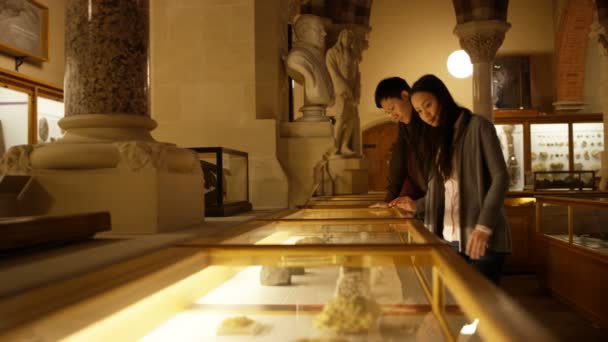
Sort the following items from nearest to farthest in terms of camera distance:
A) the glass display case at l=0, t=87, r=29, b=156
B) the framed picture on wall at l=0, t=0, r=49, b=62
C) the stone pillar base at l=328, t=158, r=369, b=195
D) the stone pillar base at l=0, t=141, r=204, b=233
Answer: the stone pillar base at l=0, t=141, r=204, b=233
the glass display case at l=0, t=87, r=29, b=156
the framed picture on wall at l=0, t=0, r=49, b=62
the stone pillar base at l=328, t=158, r=369, b=195

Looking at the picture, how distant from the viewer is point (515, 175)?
592 inches

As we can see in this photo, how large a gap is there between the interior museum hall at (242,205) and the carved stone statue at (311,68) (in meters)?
0.02

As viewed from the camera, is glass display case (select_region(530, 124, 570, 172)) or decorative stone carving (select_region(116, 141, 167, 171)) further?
glass display case (select_region(530, 124, 570, 172))

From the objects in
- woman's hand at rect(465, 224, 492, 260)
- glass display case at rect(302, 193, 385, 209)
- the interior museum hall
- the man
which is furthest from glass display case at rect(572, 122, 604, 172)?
woman's hand at rect(465, 224, 492, 260)

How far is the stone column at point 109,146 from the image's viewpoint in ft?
9.27

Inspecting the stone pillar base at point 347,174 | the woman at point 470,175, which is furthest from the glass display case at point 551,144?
the woman at point 470,175

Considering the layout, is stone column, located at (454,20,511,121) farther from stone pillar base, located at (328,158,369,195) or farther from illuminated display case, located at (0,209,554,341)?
illuminated display case, located at (0,209,554,341)

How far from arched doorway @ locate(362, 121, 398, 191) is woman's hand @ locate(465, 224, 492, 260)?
14.5 m

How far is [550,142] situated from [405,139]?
42.8 feet

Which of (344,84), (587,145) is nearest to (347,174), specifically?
(344,84)

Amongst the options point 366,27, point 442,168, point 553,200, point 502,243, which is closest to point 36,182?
point 442,168

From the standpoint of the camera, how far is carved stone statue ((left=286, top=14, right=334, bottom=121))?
6234 mm

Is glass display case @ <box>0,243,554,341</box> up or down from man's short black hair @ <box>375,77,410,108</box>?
down

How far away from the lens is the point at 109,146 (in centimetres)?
283
